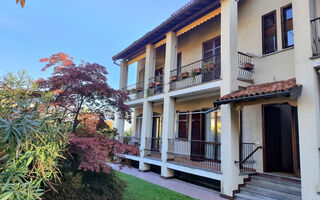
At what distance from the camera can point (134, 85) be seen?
1811 centimetres

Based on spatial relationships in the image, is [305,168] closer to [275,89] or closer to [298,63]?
[275,89]

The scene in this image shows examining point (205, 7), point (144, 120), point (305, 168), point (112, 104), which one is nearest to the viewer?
point (305, 168)

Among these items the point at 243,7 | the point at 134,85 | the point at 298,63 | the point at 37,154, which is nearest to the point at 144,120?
the point at 134,85

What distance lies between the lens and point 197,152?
42.9 feet

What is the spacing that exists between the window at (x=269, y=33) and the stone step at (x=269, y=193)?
242 inches

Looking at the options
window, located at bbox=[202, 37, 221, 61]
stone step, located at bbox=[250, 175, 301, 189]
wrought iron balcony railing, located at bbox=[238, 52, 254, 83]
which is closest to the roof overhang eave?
wrought iron balcony railing, located at bbox=[238, 52, 254, 83]

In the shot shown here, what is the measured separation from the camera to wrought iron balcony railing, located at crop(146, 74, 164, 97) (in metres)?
14.1

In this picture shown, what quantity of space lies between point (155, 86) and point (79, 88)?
25.5 feet

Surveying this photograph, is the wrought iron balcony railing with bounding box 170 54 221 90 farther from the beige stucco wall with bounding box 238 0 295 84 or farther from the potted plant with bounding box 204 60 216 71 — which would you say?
the beige stucco wall with bounding box 238 0 295 84

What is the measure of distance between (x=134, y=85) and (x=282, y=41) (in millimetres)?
11456

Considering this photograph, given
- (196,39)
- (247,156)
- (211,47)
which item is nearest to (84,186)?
(247,156)

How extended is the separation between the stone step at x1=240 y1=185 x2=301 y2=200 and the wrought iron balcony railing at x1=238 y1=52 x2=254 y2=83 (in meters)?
4.60

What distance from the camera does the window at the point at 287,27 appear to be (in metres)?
9.52

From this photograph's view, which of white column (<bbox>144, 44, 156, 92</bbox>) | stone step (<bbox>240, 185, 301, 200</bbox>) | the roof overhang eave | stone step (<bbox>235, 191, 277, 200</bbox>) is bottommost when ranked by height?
stone step (<bbox>235, 191, 277, 200</bbox>)
